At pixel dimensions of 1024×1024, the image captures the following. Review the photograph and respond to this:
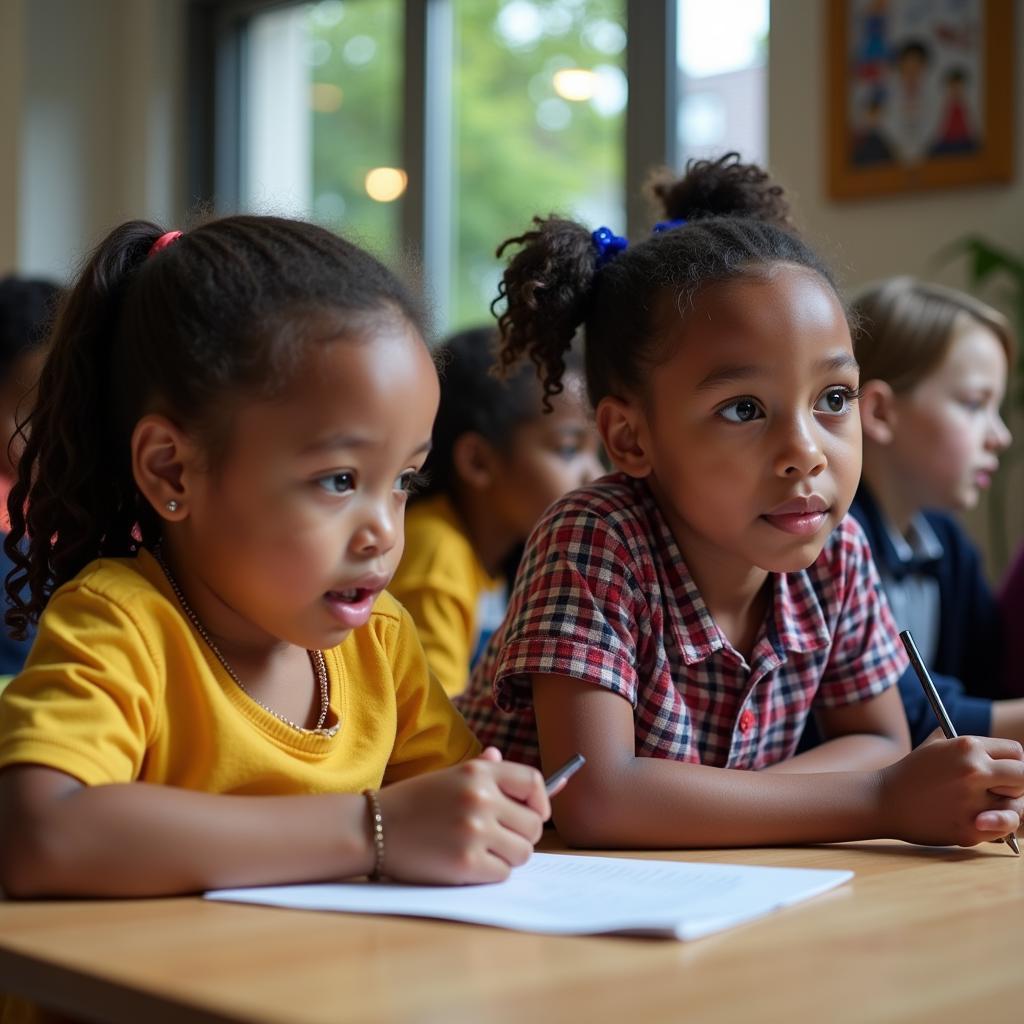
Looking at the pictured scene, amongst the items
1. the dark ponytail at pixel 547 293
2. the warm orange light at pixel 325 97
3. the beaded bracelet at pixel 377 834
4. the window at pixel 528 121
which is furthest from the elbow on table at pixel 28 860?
the warm orange light at pixel 325 97

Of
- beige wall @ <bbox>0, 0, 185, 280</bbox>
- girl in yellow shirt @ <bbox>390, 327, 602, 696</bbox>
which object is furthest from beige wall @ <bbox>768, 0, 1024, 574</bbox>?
beige wall @ <bbox>0, 0, 185, 280</bbox>

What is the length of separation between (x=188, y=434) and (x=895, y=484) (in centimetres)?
138

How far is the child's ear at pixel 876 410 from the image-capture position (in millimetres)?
2008

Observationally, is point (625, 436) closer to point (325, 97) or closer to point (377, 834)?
point (377, 834)

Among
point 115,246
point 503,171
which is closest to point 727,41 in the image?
point 503,171

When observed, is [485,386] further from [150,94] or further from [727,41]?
[150,94]

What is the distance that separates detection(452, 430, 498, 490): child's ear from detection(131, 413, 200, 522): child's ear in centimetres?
143

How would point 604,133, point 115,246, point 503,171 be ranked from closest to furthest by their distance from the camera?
1. point 115,246
2. point 604,133
3. point 503,171

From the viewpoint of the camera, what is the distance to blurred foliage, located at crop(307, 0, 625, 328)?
3.86m

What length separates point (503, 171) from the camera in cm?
421

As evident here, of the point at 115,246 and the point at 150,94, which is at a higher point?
the point at 150,94

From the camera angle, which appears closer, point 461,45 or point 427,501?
point 427,501

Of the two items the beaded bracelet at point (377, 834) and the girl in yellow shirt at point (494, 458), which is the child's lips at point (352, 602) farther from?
the girl in yellow shirt at point (494, 458)

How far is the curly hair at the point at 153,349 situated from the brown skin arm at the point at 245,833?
230 millimetres
